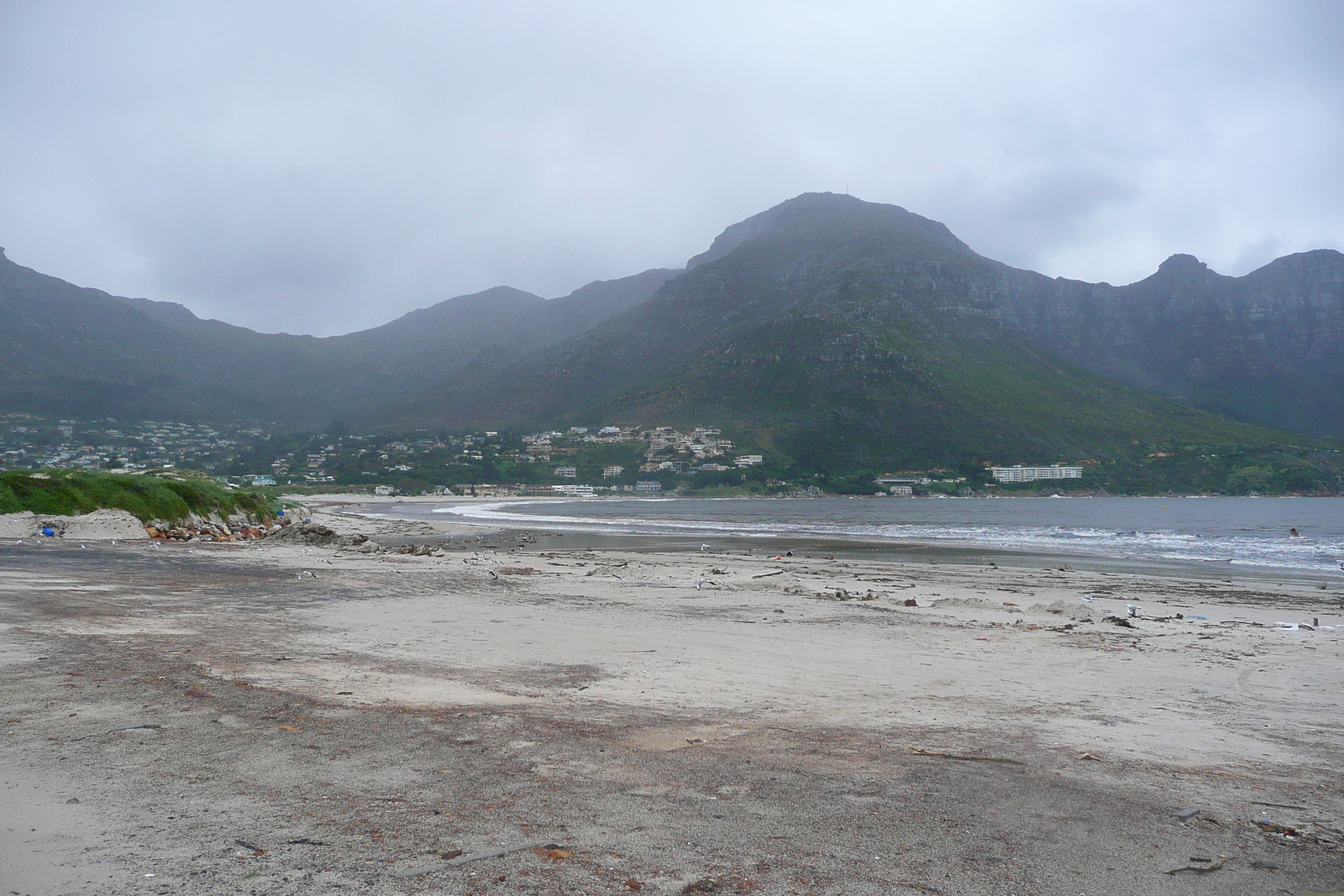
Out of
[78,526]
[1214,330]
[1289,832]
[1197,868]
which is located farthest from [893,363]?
[1197,868]

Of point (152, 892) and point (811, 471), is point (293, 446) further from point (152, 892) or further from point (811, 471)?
point (152, 892)

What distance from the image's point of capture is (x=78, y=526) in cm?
2484

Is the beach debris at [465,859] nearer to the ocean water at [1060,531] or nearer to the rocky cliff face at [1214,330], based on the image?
the ocean water at [1060,531]

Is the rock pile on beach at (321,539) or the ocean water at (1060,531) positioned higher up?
the rock pile on beach at (321,539)

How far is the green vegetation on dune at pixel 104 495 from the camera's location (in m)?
25.9

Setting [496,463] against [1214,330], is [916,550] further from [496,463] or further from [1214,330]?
[1214,330]

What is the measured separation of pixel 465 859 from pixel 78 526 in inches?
1152

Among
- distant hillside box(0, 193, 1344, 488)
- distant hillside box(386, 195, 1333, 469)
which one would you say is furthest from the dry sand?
distant hillside box(386, 195, 1333, 469)

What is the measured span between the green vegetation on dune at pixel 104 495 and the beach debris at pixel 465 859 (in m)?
30.8

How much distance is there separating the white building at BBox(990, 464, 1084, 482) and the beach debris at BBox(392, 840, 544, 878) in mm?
112869

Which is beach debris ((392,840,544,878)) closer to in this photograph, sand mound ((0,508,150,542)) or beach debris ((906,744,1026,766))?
beach debris ((906,744,1026,766))

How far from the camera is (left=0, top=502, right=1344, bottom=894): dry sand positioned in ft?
10.7

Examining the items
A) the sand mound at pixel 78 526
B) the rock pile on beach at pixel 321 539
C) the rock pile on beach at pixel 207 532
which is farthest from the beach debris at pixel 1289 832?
the sand mound at pixel 78 526

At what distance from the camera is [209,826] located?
3.44 meters
